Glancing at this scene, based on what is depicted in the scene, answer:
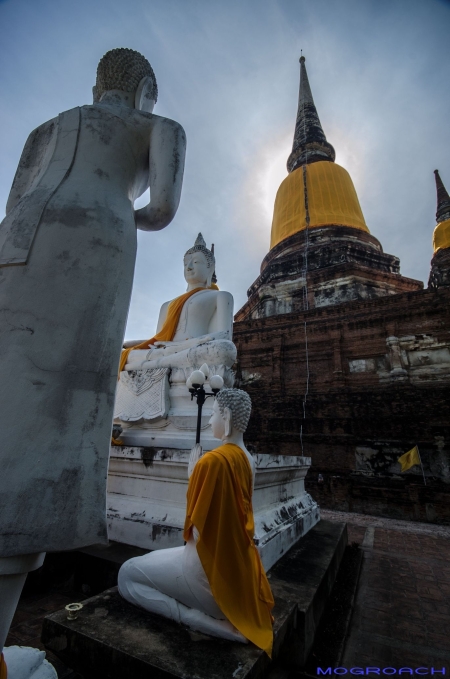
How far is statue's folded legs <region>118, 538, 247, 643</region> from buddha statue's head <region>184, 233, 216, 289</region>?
3211 mm

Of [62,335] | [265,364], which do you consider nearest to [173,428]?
[62,335]

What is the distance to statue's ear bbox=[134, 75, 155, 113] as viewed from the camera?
1.76 m

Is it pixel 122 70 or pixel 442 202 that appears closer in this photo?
pixel 122 70

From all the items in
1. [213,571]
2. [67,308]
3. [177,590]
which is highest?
[67,308]

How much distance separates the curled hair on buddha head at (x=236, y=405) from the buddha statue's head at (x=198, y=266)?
2.63 meters

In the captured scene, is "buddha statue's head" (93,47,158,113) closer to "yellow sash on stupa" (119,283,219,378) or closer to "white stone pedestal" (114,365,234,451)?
"white stone pedestal" (114,365,234,451)

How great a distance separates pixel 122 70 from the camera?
1.75 meters

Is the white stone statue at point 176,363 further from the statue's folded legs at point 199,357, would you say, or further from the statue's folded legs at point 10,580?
the statue's folded legs at point 10,580

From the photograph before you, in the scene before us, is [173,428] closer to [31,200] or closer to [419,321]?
[31,200]

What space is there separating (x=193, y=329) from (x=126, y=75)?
7.99 feet

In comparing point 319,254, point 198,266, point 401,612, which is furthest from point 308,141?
point 401,612

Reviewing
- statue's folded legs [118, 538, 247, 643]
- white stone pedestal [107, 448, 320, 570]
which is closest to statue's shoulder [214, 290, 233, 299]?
white stone pedestal [107, 448, 320, 570]

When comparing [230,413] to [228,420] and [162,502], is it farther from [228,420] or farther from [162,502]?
[162,502]

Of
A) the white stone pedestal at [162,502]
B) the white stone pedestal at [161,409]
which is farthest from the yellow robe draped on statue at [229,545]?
the white stone pedestal at [161,409]
